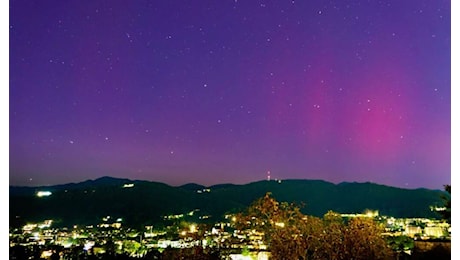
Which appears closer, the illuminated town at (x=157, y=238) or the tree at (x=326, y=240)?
the tree at (x=326, y=240)

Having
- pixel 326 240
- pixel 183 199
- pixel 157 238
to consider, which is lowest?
pixel 157 238

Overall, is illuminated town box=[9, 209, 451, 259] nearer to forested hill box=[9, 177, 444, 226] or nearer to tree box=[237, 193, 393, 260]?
tree box=[237, 193, 393, 260]

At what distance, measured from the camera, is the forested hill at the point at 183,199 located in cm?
1345

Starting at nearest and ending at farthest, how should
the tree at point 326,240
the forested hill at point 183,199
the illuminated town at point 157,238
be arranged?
1. the tree at point 326,240
2. the illuminated town at point 157,238
3. the forested hill at point 183,199

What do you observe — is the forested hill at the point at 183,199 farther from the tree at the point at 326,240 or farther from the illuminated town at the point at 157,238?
the tree at the point at 326,240

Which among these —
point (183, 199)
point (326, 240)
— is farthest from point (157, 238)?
point (326, 240)

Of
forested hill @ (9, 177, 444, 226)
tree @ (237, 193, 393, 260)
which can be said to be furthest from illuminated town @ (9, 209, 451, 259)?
forested hill @ (9, 177, 444, 226)

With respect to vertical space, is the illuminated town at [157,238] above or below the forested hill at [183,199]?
below

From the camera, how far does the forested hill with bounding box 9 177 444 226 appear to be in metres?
13.4

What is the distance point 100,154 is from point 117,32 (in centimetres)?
641

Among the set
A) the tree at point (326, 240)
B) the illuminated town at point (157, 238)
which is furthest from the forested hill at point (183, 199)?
the tree at point (326, 240)

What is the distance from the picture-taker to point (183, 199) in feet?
52.4

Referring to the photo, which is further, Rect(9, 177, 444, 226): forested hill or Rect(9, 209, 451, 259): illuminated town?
Rect(9, 177, 444, 226): forested hill

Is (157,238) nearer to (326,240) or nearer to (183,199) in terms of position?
(183,199)
